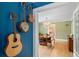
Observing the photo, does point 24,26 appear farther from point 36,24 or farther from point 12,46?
point 12,46

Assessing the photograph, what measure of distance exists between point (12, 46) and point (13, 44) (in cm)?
2

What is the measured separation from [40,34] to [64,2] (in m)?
0.40

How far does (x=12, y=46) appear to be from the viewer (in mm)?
1229

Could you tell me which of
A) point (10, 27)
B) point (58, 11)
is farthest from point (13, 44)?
point (58, 11)

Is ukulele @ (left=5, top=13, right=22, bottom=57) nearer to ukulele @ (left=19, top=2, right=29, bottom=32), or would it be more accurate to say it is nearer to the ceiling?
ukulele @ (left=19, top=2, right=29, bottom=32)

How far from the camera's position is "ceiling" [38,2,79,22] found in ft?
4.12

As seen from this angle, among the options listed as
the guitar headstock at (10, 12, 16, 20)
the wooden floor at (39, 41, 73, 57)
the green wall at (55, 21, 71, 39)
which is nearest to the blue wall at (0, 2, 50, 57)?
Result: the guitar headstock at (10, 12, 16, 20)

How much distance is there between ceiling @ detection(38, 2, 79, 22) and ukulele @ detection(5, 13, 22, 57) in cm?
27

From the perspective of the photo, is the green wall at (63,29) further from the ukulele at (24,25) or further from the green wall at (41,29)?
the ukulele at (24,25)

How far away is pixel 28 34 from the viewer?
131cm

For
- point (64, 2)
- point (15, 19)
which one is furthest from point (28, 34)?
point (64, 2)

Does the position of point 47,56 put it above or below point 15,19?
below

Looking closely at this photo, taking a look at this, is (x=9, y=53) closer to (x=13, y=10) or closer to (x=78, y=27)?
(x=13, y=10)

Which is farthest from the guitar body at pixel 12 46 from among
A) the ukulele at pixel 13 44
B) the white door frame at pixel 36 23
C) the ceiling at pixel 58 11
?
the ceiling at pixel 58 11
